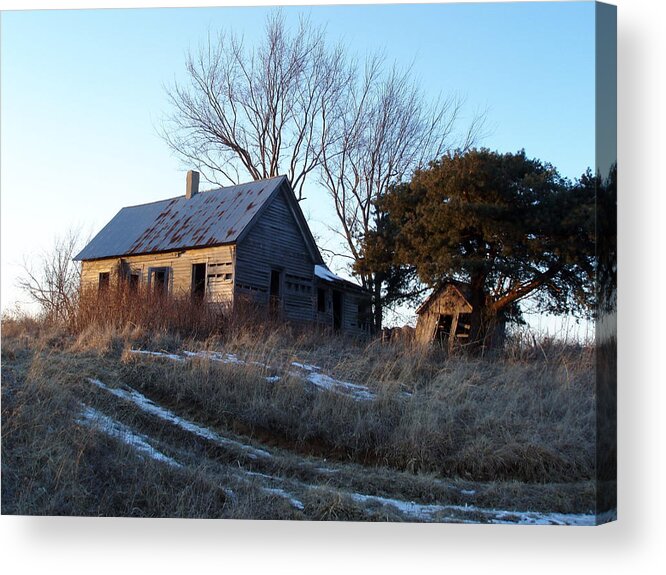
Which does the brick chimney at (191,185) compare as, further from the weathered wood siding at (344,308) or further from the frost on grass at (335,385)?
the frost on grass at (335,385)

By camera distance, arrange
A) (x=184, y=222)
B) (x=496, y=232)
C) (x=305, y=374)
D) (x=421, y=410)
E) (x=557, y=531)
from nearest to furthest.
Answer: (x=557, y=531), (x=421, y=410), (x=305, y=374), (x=496, y=232), (x=184, y=222)

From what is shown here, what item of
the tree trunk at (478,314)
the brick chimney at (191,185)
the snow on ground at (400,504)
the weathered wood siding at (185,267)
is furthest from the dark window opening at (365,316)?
the snow on ground at (400,504)

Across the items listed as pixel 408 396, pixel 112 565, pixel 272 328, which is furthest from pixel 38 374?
pixel 272 328

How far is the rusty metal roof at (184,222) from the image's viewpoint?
1623 centimetres

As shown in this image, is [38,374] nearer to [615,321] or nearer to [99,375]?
[99,375]

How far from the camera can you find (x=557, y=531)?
5375mm

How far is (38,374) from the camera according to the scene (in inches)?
284

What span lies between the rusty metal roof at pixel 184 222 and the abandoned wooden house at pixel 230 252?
3 centimetres

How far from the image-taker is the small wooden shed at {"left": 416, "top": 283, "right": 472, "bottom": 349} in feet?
36.5

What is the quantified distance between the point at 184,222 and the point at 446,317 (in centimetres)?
859

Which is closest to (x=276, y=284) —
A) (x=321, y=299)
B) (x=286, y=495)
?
(x=321, y=299)

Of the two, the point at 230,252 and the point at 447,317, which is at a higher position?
the point at 230,252

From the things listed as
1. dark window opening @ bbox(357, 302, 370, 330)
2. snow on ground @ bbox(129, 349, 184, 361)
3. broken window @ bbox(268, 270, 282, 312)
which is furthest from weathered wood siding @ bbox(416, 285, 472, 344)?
broken window @ bbox(268, 270, 282, 312)

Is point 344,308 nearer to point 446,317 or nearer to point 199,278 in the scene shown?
point 199,278
